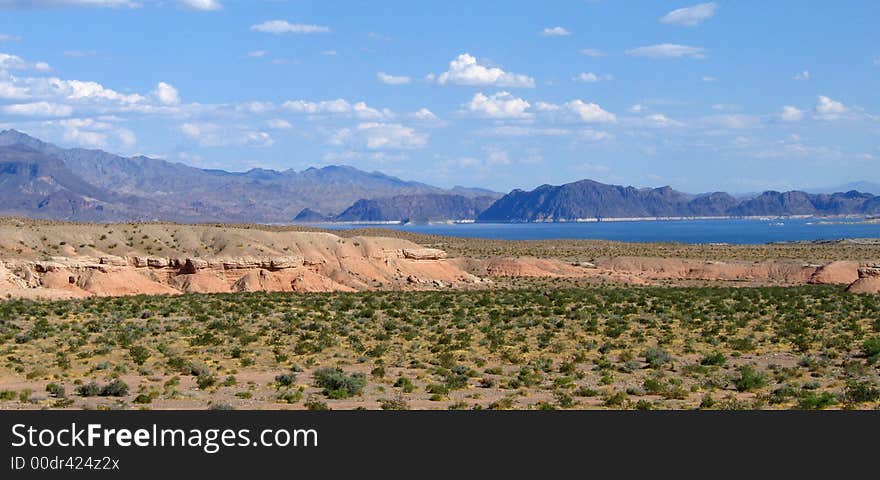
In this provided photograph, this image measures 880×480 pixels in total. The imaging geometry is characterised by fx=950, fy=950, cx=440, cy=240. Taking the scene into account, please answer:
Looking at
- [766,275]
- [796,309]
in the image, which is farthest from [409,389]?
[766,275]

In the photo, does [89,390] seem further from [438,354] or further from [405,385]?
[438,354]

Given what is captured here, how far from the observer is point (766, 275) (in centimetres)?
8038

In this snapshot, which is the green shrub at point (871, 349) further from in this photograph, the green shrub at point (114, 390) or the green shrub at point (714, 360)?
the green shrub at point (114, 390)

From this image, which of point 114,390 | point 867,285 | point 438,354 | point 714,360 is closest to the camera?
point 114,390

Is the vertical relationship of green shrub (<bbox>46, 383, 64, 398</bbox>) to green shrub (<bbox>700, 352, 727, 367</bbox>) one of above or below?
above

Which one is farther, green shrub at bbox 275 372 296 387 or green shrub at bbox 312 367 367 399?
green shrub at bbox 275 372 296 387

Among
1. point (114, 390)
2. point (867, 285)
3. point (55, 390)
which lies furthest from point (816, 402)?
point (867, 285)

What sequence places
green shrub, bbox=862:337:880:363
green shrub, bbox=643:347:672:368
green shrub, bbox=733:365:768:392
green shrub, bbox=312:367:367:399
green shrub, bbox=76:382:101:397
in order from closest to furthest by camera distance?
green shrub, bbox=76:382:101:397 < green shrub, bbox=312:367:367:399 < green shrub, bbox=733:365:768:392 < green shrub, bbox=643:347:672:368 < green shrub, bbox=862:337:880:363

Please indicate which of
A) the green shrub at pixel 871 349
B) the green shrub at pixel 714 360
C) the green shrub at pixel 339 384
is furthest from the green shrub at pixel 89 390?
the green shrub at pixel 871 349

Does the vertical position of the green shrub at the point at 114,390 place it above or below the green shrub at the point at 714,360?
above

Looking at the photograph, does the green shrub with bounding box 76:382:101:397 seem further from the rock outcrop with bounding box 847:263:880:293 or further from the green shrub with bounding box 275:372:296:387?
the rock outcrop with bounding box 847:263:880:293

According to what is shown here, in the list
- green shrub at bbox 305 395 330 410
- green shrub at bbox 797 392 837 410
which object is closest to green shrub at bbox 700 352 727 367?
green shrub at bbox 797 392 837 410
